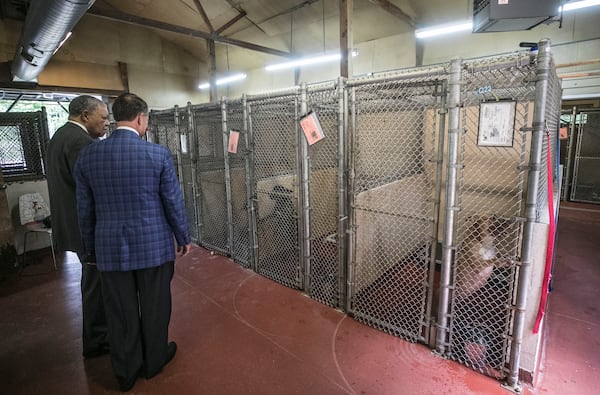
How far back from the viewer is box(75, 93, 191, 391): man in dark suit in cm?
197

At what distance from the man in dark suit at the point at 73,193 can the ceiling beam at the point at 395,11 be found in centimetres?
553

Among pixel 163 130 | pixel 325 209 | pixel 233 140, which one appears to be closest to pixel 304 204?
pixel 233 140

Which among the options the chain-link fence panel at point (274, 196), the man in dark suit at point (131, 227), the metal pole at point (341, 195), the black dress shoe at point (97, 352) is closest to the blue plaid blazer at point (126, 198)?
the man in dark suit at point (131, 227)

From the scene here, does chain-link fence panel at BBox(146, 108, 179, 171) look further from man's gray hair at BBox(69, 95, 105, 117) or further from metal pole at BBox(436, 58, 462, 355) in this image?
metal pole at BBox(436, 58, 462, 355)

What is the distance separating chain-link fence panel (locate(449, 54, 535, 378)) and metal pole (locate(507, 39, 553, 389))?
5 cm

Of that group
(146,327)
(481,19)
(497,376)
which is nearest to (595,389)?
(497,376)

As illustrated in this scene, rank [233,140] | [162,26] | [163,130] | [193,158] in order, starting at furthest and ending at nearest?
[162,26] < [163,130] < [193,158] < [233,140]

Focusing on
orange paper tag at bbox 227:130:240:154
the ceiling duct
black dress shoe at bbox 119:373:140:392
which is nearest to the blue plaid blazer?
black dress shoe at bbox 119:373:140:392

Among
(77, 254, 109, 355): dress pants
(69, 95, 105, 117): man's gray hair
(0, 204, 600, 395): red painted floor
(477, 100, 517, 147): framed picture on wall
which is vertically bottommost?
(0, 204, 600, 395): red painted floor

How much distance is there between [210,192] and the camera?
4898 mm

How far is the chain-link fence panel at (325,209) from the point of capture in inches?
122

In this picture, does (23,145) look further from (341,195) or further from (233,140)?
(341,195)

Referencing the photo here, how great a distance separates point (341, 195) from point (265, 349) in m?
1.50

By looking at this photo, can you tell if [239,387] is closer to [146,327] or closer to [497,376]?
[146,327]
